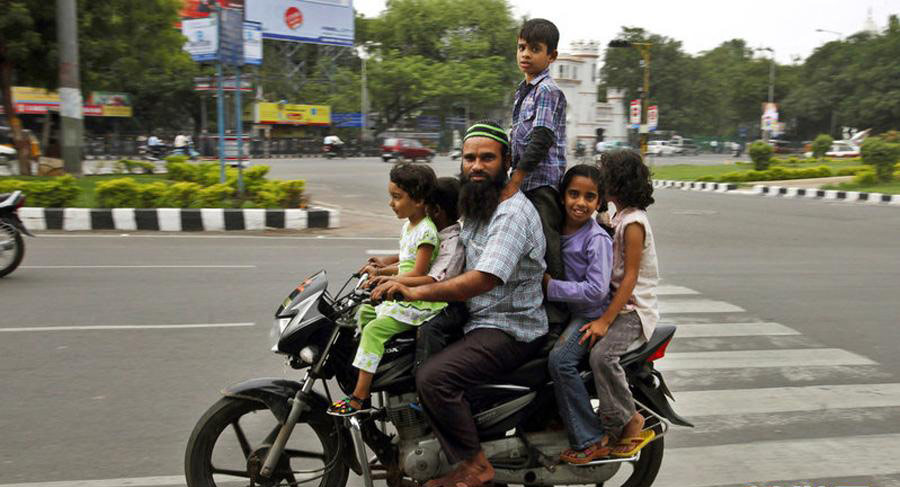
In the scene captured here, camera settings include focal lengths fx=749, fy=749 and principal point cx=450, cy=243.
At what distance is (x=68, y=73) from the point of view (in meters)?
14.9

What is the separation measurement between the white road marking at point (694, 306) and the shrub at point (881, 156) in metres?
18.5

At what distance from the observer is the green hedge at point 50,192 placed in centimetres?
1198

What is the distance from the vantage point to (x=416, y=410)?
2867 mm

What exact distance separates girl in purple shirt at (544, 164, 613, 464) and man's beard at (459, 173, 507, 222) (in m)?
0.36

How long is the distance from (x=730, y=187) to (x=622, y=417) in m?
23.4

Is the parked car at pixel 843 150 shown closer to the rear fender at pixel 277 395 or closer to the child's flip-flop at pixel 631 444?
the child's flip-flop at pixel 631 444

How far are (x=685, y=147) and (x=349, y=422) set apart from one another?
65.6m

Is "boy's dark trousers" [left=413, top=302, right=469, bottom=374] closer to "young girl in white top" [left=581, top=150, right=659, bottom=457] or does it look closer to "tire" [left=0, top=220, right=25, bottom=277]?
"young girl in white top" [left=581, top=150, right=659, bottom=457]

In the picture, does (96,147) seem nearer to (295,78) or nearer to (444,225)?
(295,78)

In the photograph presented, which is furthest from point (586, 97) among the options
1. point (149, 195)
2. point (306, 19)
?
point (149, 195)

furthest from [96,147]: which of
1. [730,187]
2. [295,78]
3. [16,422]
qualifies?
[16,422]

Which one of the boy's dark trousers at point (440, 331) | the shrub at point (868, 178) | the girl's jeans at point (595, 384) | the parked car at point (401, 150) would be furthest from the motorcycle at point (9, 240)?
the parked car at point (401, 150)

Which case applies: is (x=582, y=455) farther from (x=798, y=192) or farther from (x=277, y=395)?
(x=798, y=192)

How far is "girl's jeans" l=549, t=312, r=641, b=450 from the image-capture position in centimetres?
286
